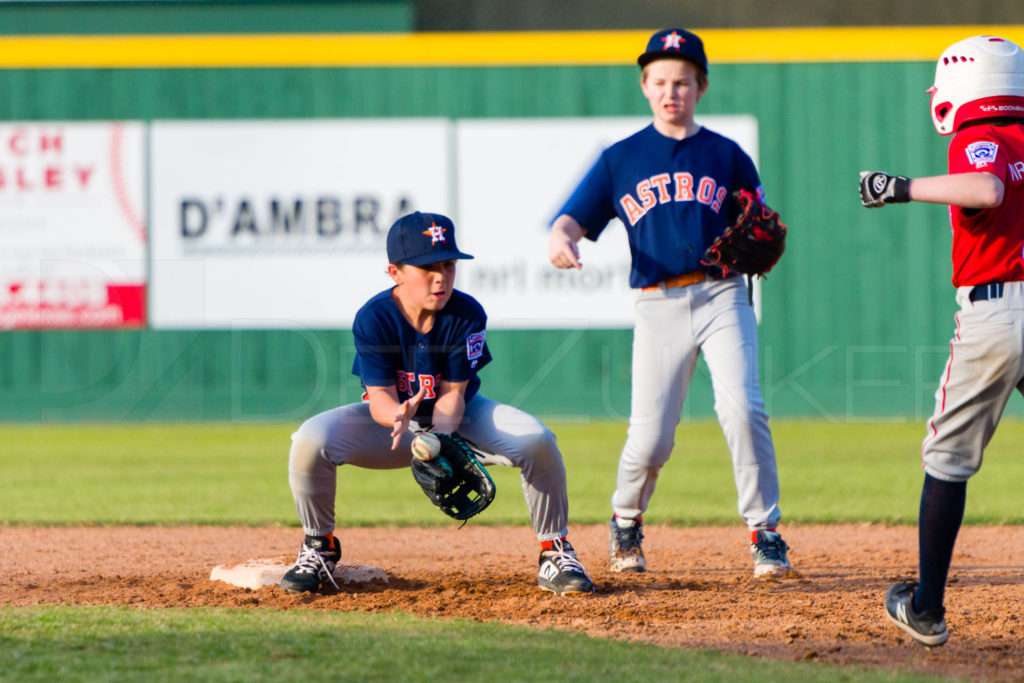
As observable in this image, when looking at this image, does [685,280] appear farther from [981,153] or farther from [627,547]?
[981,153]

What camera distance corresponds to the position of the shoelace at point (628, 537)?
473 centimetres

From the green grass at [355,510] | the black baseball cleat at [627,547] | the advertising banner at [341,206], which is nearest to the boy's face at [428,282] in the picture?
the green grass at [355,510]

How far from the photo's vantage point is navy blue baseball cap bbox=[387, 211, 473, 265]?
13.2ft

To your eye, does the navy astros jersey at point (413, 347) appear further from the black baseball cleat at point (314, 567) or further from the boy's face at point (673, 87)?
the boy's face at point (673, 87)

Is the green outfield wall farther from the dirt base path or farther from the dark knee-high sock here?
the dark knee-high sock

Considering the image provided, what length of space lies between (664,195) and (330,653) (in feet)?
7.76

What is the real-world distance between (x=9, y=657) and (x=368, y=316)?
62.1 inches

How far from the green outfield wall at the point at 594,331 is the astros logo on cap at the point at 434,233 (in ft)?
28.9

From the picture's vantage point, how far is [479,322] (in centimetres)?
421

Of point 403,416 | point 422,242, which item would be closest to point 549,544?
point 403,416

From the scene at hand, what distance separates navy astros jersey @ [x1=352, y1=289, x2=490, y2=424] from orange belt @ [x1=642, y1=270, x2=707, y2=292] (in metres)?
0.87

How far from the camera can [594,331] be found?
12844 mm

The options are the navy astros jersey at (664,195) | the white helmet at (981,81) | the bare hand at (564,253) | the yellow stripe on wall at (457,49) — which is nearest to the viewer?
the white helmet at (981,81)

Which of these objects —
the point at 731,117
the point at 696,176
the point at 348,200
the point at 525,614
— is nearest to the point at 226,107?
the point at 348,200
